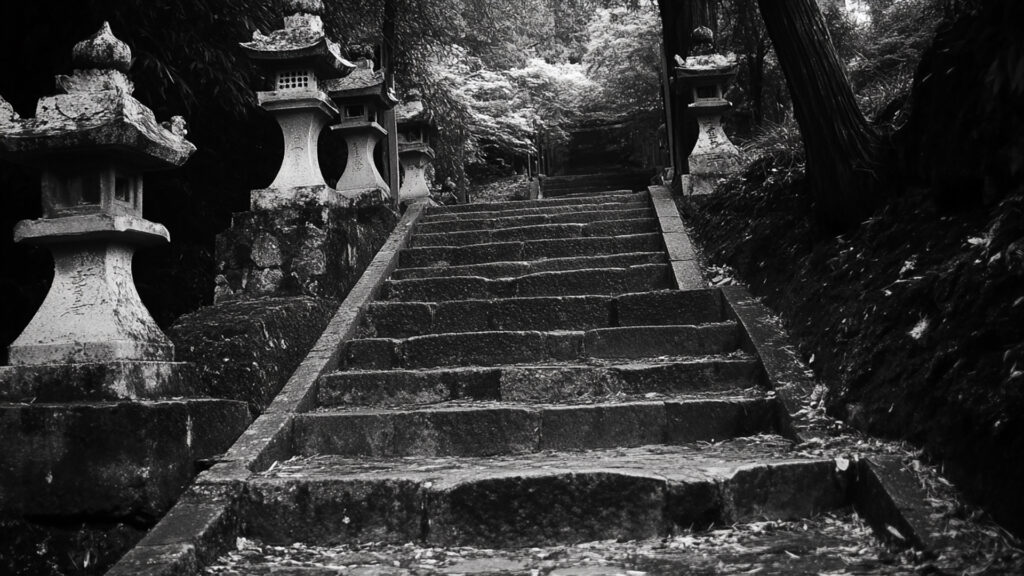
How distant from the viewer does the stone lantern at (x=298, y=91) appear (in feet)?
19.0

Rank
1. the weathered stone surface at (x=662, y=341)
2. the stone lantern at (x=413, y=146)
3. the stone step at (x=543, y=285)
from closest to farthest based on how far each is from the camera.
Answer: the weathered stone surface at (x=662, y=341) → the stone step at (x=543, y=285) → the stone lantern at (x=413, y=146)

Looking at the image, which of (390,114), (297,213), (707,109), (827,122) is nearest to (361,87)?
(390,114)

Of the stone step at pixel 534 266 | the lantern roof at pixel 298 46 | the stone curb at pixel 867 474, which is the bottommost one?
the stone curb at pixel 867 474

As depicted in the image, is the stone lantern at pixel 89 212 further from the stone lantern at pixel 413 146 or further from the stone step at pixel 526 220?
the stone lantern at pixel 413 146

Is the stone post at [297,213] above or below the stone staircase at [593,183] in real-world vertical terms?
below

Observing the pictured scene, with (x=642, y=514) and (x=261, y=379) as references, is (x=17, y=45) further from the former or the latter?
(x=642, y=514)

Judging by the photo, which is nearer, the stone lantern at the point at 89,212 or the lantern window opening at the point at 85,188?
the stone lantern at the point at 89,212

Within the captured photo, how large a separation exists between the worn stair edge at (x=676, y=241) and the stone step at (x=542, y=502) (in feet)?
8.29

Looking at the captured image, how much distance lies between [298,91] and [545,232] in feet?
8.16

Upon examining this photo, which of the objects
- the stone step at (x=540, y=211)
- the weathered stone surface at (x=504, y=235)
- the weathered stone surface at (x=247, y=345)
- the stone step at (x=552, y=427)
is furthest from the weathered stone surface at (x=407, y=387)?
the stone step at (x=540, y=211)

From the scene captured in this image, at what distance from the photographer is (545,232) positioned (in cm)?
704

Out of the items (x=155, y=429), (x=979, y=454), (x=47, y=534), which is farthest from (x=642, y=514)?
(x=47, y=534)

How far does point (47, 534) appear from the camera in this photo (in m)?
3.21

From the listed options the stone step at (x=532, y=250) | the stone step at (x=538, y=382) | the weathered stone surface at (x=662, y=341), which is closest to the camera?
the stone step at (x=538, y=382)
